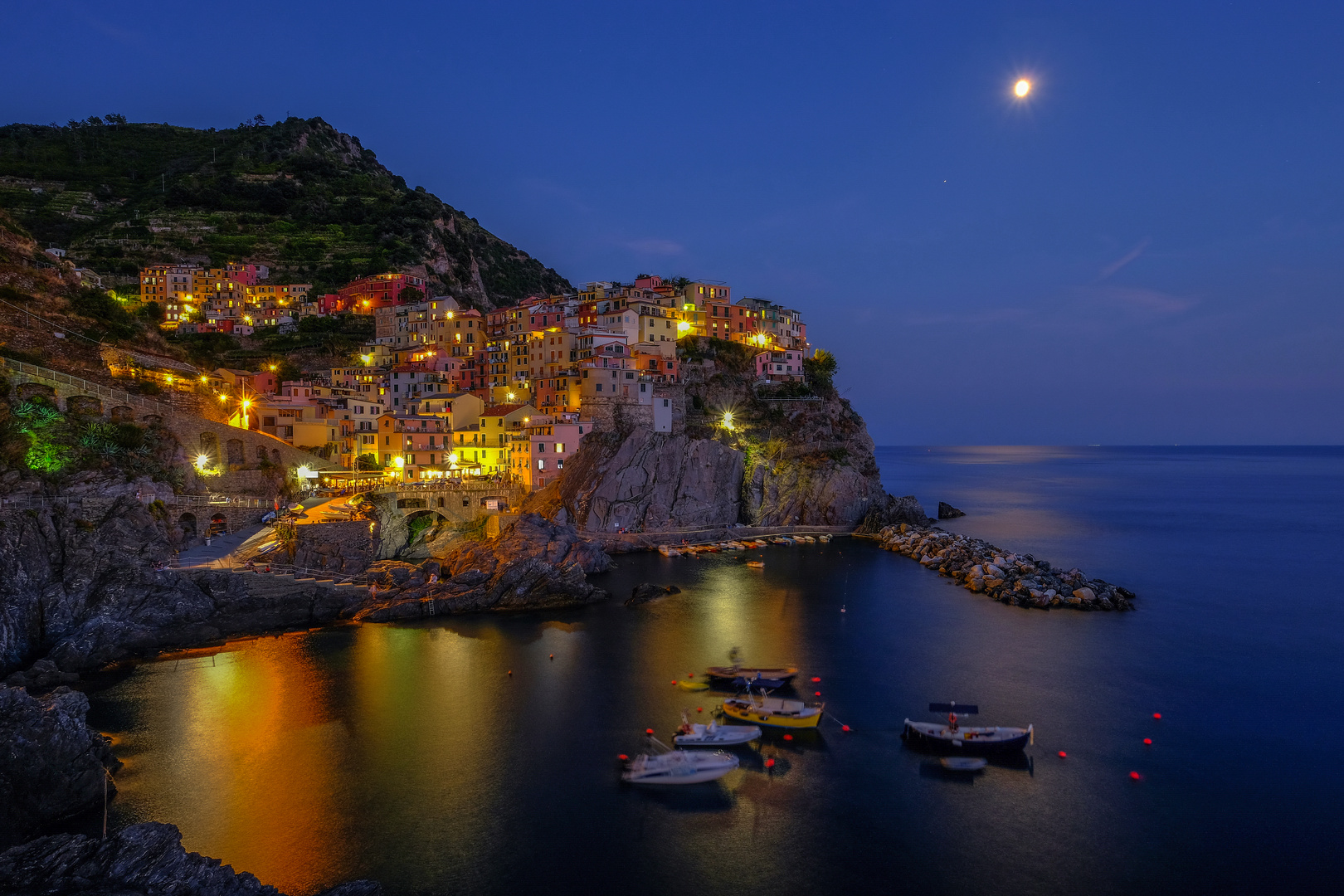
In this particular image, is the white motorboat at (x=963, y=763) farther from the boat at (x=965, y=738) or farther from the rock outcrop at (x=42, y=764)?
the rock outcrop at (x=42, y=764)

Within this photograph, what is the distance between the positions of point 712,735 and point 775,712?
2523 mm

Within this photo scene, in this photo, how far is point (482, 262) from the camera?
10975 centimetres

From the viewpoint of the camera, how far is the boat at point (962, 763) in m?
18.8

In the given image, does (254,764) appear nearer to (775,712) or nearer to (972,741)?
(775,712)

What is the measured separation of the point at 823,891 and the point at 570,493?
36945 millimetres

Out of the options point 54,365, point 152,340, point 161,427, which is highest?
point 152,340

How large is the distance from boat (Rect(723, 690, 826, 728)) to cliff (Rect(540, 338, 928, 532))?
26.9m

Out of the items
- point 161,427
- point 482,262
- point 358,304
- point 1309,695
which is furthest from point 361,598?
point 482,262

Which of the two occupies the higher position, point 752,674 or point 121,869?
point 121,869

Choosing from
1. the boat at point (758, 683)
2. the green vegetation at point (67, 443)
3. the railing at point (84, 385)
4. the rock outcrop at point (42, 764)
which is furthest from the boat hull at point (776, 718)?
the railing at point (84, 385)

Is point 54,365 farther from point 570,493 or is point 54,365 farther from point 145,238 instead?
point 145,238

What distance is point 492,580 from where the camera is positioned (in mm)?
35000

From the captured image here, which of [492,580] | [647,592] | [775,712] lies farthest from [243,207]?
[775,712]

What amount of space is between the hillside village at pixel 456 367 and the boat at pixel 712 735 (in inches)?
1253
